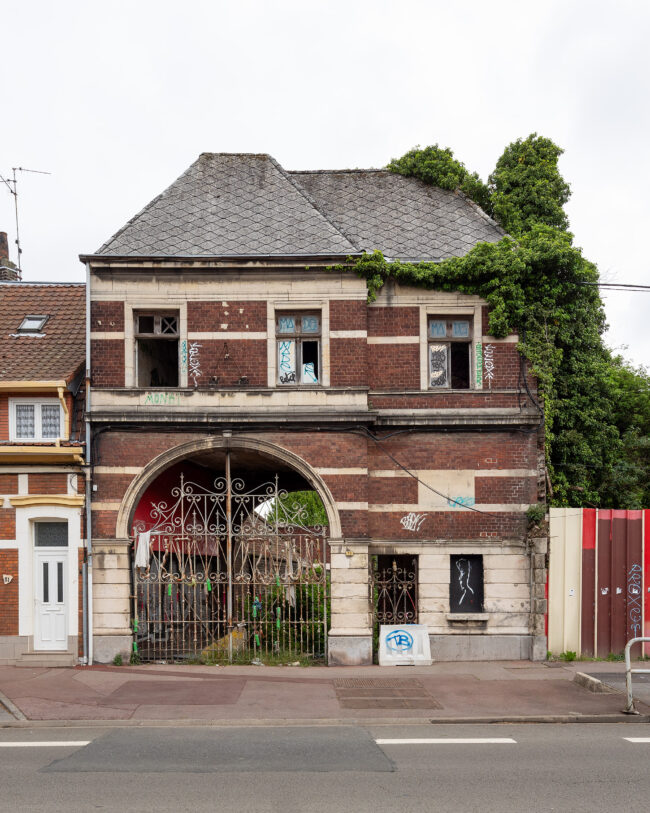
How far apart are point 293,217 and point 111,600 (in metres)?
8.73

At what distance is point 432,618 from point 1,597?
8512 millimetres

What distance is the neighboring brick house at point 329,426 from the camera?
1561 centimetres

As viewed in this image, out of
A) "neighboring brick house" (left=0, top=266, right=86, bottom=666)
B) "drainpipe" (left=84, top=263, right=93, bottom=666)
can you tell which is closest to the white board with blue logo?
"drainpipe" (left=84, top=263, right=93, bottom=666)

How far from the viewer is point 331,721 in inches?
432

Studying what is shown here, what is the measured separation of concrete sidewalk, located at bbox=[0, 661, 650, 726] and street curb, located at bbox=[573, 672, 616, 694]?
0.08m

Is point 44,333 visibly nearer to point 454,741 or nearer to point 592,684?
point 454,741

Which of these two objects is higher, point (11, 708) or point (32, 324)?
point (32, 324)

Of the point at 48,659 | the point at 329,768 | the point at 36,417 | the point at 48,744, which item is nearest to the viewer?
the point at 329,768

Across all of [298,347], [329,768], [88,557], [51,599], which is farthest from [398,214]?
[329,768]

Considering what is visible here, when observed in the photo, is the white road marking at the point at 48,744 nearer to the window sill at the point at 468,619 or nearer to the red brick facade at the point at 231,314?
the window sill at the point at 468,619

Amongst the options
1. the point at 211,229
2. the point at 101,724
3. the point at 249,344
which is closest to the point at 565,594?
the point at 249,344

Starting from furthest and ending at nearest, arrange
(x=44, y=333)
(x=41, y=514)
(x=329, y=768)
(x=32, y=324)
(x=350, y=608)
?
1. (x=32, y=324)
2. (x=44, y=333)
3. (x=41, y=514)
4. (x=350, y=608)
5. (x=329, y=768)

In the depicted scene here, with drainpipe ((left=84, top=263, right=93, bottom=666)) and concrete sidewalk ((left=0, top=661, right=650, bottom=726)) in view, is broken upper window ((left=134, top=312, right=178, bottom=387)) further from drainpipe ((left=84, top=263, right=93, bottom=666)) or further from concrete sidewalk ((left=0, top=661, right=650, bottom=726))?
concrete sidewalk ((left=0, top=661, right=650, bottom=726))

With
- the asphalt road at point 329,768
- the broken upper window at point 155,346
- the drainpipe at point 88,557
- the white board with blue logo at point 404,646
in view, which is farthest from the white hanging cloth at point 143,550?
the asphalt road at point 329,768
